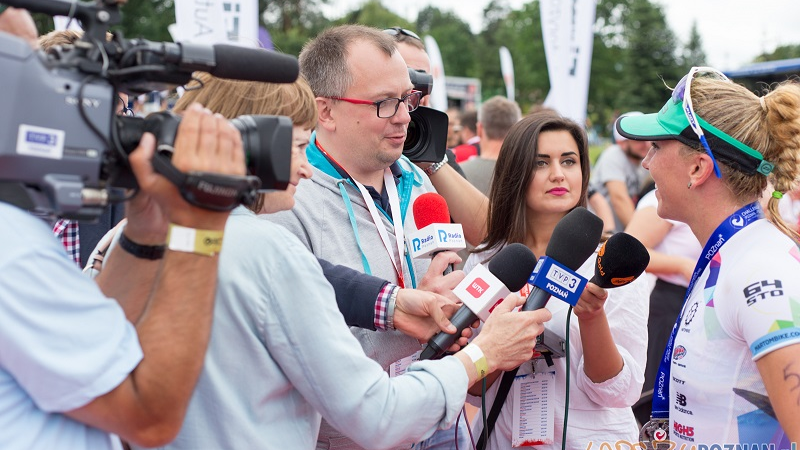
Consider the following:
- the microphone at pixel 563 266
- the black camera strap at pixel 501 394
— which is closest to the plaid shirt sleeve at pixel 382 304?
the microphone at pixel 563 266

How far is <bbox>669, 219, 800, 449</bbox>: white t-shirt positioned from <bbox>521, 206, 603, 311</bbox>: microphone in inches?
16.0

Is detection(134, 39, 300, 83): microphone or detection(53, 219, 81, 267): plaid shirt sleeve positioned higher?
detection(134, 39, 300, 83): microphone

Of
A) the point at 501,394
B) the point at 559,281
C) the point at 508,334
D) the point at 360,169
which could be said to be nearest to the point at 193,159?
the point at 508,334

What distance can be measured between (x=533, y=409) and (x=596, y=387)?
247 mm

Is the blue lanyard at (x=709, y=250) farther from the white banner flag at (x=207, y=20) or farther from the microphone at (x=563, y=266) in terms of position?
the white banner flag at (x=207, y=20)

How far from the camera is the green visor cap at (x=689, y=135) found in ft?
7.98

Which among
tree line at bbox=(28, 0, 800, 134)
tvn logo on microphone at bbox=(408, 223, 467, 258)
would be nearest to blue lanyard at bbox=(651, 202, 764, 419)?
tvn logo on microphone at bbox=(408, 223, 467, 258)

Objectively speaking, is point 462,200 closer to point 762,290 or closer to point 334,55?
point 334,55

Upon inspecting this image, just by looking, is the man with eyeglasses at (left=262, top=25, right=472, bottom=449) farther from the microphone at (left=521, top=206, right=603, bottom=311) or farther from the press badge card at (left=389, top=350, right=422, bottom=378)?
the microphone at (left=521, top=206, right=603, bottom=311)

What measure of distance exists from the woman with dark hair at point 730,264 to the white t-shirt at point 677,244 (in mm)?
2079

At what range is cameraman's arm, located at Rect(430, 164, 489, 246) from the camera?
3551 millimetres

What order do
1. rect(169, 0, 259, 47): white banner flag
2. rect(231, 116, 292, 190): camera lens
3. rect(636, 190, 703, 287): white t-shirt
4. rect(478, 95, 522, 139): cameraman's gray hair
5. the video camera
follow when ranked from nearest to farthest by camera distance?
the video camera → rect(231, 116, 292, 190): camera lens → rect(636, 190, 703, 287): white t-shirt → rect(169, 0, 259, 47): white banner flag → rect(478, 95, 522, 139): cameraman's gray hair

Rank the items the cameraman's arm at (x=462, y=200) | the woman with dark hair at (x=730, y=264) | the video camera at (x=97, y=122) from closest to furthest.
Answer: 1. the video camera at (x=97, y=122)
2. the woman with dark hair at (x=730, y=264)
3. the cameraman's arm at (x=462, y=200)

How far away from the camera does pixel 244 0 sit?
259 inches
